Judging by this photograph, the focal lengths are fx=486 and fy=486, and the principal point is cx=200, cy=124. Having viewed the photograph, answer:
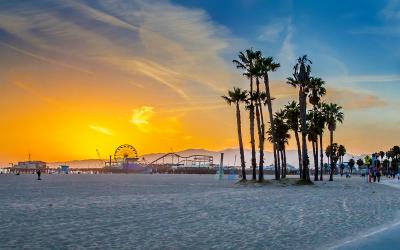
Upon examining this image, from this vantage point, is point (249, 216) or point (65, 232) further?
point (249, 216)

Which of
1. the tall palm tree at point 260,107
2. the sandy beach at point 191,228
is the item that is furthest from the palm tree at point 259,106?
the sandy beach at point 191,228

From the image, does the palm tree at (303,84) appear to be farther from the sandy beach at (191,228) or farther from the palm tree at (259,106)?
the sandy beach at (191,228)

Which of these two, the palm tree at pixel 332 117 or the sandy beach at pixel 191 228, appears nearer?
the sandy beach at pixel 191 228

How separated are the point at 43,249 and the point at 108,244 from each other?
1.89 m

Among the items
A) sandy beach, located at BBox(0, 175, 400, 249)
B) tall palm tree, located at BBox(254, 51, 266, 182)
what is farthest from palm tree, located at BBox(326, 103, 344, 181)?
sandy beach, located at BBox(0, 175, 400, 249)

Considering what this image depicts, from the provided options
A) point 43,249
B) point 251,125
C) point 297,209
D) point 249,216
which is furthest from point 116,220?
point 251,125

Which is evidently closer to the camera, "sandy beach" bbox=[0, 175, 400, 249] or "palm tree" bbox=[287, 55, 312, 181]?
"sandy beach" bbox=[0, 175, 400, 249]

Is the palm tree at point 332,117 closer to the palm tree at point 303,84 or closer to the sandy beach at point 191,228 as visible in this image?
the palm tree at point 303,84

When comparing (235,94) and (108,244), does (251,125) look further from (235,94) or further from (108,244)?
(108,244)

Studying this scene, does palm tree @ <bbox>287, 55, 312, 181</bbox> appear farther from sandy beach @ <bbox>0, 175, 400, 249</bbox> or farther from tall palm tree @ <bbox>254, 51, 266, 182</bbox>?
sandy beach @ <bbox>0, 175, 400, 249</bbox>

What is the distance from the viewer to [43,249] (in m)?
13.6

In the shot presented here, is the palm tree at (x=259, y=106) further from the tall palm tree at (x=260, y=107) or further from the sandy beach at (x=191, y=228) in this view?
the sandy beach at (x=191, y=228)

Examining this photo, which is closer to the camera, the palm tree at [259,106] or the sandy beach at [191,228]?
the sandy beach at [191,228]

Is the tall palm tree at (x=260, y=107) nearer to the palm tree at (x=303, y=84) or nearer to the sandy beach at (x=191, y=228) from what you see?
the palm tree at (x=303, y=84)
